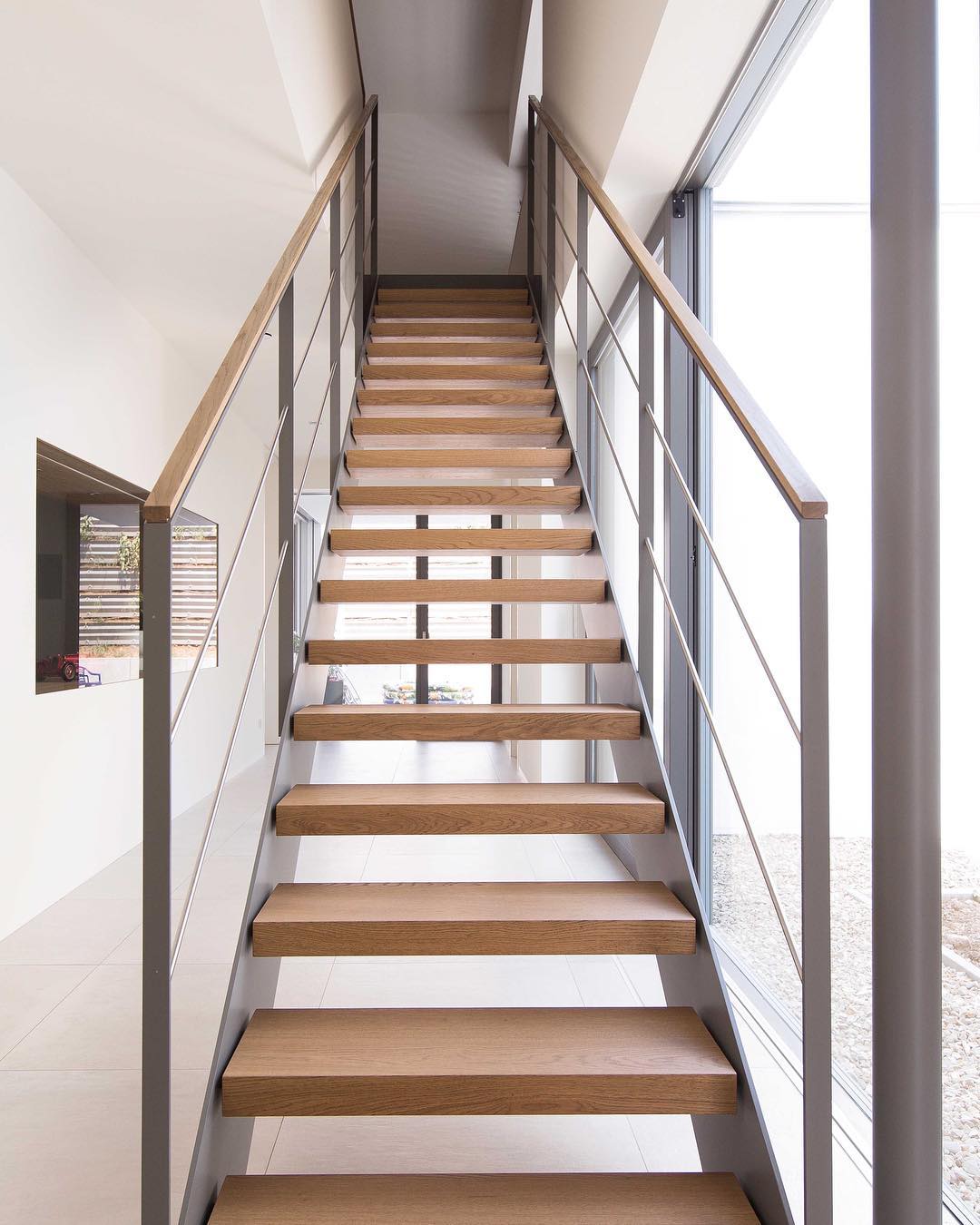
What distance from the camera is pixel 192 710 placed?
514 cm

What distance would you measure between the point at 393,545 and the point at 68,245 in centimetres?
206

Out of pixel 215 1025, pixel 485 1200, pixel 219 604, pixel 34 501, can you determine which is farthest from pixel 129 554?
pixel 485 1200

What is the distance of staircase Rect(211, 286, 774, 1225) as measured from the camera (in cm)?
134

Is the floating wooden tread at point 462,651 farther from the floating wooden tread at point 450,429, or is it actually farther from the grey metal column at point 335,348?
the floating wooden tread at point 450,429

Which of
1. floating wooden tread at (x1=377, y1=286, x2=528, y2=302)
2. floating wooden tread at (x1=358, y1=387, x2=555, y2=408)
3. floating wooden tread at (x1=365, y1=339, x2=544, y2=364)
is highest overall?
floating wooden tread at (x1=377, y1=286, x2=528, y2=302)

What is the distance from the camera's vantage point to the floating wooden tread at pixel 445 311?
4344 millimetres

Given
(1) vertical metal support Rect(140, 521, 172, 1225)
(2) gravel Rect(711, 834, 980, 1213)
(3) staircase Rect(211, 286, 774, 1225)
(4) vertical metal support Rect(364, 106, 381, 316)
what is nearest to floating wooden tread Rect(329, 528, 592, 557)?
(3) staircase Rect(211, 286, 774, 1225)

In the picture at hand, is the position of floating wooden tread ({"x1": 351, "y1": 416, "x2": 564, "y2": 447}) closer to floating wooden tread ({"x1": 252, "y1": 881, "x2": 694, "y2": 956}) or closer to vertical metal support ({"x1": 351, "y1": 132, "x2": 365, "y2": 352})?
vertical metal support ({"x1": 351, "y1": 132, "x2": 365, "y2": 352})

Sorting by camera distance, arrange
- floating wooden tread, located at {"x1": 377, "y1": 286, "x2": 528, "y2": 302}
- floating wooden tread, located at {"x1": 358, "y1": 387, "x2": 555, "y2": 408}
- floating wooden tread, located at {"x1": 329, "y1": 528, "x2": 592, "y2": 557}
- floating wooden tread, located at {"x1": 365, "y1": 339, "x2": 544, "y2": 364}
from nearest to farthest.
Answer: floating wooden tread, located at {"x1": 329, "y1": 528, "x2": 592, "y2": 557} → floating wooden tread, located at {"x1": 358, "y1": 387, "x2": 555, "y2": 408} → floating wooden tread, located at {"x1": 365, "y1": 339, "x2": 544, "y2": 364} → floating wooden tread, located at {"x1": 377, "y1": 286, "x2": 528, "y2": 302}

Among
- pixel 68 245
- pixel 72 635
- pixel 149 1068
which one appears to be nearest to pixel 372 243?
pixel 68 245

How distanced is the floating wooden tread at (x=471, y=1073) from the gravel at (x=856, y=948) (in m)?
0.42

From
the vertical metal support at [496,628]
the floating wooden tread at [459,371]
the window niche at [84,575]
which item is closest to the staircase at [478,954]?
the floating wooden tread at [459,371]

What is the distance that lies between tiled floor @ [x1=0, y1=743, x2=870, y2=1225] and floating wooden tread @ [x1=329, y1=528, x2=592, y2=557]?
121 cm

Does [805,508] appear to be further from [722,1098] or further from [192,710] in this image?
[192,710]
